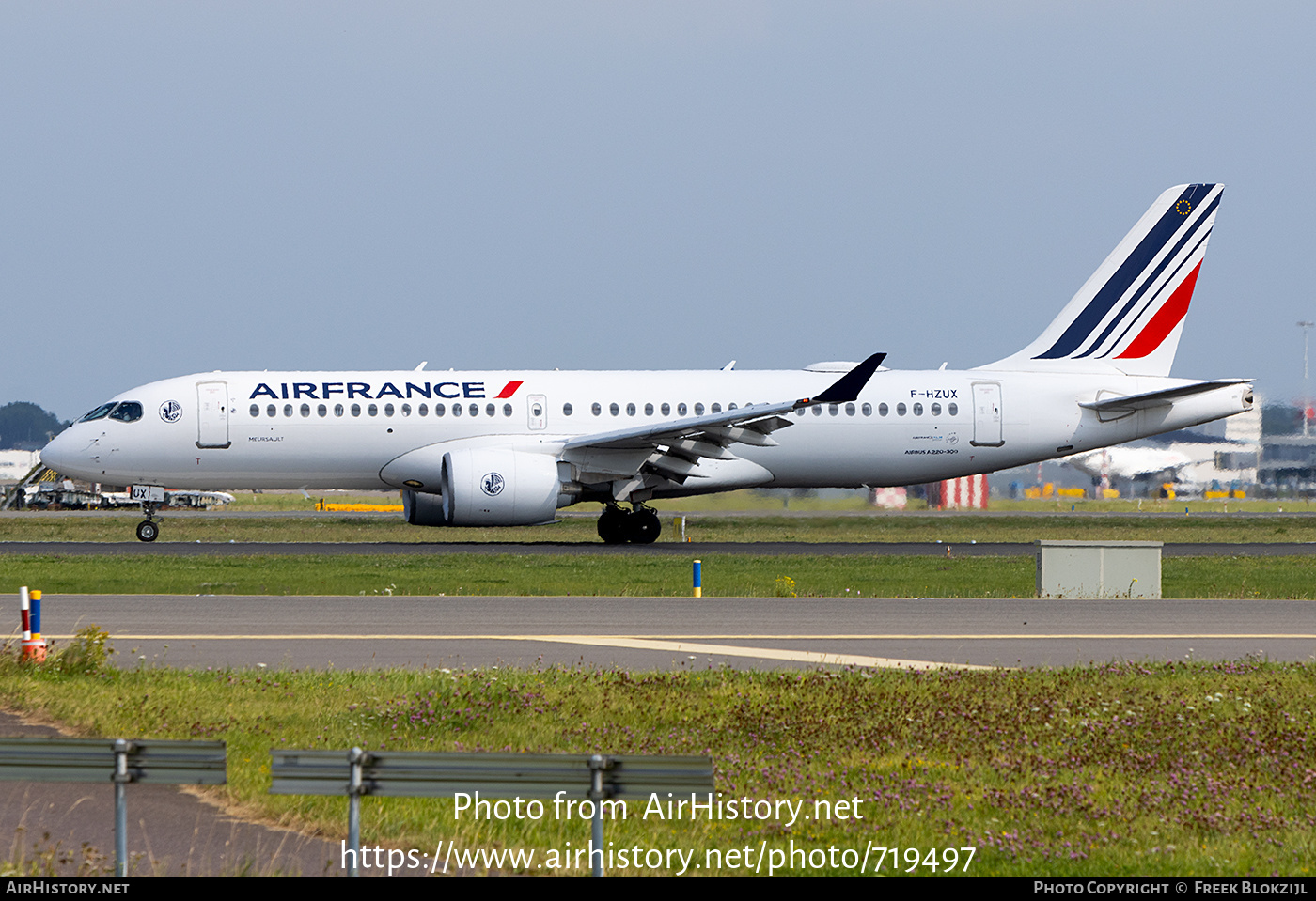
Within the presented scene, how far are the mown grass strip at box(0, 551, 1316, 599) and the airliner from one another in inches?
139

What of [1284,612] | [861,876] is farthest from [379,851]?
[1284,612]

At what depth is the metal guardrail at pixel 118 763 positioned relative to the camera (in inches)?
282

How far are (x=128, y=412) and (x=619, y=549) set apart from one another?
12.3 m

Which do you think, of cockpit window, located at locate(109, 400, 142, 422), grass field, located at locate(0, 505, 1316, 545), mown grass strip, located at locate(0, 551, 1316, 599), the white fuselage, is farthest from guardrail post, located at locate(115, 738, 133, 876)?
grass field, located at locate(0, 505, 1316, 545)

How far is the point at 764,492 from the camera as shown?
41219mm

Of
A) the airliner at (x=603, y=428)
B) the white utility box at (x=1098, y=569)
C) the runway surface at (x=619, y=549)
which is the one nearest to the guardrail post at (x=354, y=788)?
the white utility box at (x=1098, y=569)

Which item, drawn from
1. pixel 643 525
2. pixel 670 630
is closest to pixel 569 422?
pixel 643 525

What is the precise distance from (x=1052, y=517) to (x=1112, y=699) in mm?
41508

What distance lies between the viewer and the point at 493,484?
108ft

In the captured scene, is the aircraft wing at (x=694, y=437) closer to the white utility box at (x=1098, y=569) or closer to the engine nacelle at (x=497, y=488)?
the engine nacelle at (x=497, y=488)

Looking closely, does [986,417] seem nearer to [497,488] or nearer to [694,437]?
[694,437]
